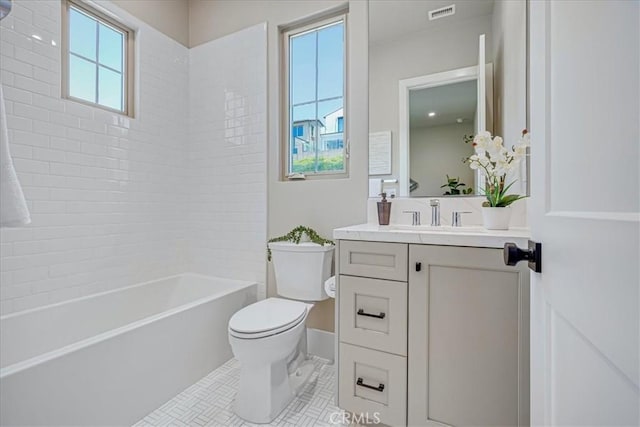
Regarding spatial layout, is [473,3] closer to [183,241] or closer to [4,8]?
[4,8]

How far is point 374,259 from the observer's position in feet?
4.30

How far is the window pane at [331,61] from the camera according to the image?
209cm

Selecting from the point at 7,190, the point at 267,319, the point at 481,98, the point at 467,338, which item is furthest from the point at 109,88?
the point at 467,338

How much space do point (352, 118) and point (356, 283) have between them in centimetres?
111

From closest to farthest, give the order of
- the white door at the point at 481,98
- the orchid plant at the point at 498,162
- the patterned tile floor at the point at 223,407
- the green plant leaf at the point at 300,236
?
the orchid plant at the point at 498,162
the patterned tile floor at the point at 223,407
the white door at the point at 481,98
the green plant leaf at the point at 300,236

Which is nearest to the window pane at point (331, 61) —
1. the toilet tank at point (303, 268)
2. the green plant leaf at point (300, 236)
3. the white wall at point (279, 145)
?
the white wall at point (279, 145)

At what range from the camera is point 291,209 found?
2188 mm

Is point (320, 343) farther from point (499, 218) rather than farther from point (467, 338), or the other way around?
point (499, 218)

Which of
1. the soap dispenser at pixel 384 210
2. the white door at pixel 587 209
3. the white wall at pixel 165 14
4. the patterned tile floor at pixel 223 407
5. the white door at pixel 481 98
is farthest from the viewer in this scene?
the white wall at pixel 165 14

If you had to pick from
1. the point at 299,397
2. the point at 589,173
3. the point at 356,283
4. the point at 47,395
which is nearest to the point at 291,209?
the point at 356,283

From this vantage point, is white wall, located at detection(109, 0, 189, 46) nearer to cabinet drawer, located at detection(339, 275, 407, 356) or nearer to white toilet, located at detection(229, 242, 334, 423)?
white toilet, located at detection(229, 242, 334, 423)

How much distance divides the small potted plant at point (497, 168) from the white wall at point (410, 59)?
50 cm

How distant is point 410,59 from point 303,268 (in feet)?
4.62

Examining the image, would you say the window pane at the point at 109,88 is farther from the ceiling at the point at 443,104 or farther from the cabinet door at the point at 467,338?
the cabinet door at the point at 467,338
